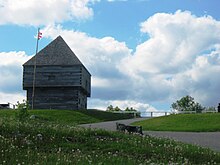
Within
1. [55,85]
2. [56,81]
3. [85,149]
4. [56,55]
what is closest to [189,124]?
[85,149]

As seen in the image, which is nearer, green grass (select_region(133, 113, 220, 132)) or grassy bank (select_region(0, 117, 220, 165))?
grassy bank (select_region(0, 117, 220, 165))

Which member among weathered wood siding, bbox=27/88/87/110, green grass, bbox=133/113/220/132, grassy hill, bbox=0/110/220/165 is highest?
weathered wood siding, bbox=27/88/87/110

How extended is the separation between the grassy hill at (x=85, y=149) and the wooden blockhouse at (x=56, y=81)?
39.8 metres

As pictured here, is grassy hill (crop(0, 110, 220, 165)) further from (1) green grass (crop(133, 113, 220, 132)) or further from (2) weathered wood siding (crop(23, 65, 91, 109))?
(2) weathered wood siding (crop(23, 65, 91, 109))

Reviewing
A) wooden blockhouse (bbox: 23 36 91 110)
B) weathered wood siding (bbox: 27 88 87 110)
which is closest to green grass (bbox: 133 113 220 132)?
weathered wood siding (bbox: 27 88 87 110)

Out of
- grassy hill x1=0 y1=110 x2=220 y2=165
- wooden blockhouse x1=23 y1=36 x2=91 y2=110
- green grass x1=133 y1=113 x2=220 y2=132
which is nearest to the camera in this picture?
grassy hill x1=0 y1=110 x2=220 y2=165

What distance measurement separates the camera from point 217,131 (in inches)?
1264

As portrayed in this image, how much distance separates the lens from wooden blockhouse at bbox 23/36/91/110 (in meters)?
58.8

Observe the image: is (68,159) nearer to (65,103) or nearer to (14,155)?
(14,155)

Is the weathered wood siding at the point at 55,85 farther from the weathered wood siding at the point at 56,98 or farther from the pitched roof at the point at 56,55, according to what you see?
the pitched roof at the point at 56,55

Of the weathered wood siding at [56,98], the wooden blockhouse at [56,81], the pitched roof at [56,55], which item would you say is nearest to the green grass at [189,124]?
the weathered wood siding at [56,98]

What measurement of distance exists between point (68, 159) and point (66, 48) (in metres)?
50.2

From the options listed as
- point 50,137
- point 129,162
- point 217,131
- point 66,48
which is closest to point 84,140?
point 50,137

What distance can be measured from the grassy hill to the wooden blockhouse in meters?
39.8
